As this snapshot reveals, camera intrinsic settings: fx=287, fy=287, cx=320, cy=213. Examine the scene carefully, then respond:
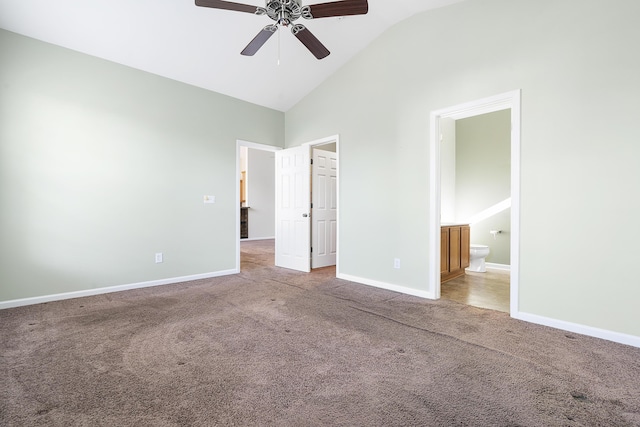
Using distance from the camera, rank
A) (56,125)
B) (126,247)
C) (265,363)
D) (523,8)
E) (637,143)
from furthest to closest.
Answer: (126,247) < (56,125) < (523,8) < (637,143) < (265,363)

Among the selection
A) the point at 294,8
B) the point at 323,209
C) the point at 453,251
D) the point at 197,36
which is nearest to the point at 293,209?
the point at 323,209

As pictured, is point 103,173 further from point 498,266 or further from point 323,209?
point 498,266

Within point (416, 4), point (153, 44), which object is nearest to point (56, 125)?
point (153, 44)

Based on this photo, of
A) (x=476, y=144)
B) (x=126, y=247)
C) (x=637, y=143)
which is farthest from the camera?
(x=476, y=144)

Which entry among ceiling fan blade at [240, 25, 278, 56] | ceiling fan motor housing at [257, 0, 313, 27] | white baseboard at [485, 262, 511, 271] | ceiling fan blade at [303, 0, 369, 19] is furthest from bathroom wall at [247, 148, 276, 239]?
ceiling fan blade at [303, 0, 369, 19]

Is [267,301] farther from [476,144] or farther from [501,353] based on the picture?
[476,144]

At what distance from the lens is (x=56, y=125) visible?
3.25m

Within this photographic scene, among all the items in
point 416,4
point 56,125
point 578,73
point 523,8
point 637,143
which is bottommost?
point 637,143

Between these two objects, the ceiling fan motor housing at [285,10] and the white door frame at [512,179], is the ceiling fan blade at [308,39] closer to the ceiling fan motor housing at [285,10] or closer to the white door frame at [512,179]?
the ceiling fan motor housing at [285,10]

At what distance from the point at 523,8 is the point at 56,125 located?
5022 millimetres

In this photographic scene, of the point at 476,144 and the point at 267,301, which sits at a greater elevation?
the point at 476,144

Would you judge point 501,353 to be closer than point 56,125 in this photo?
Yes

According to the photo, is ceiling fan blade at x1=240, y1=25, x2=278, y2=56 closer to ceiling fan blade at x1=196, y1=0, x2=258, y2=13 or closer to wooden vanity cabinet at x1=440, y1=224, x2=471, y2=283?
ceiling fan blade at x1=196, y1=0, x2=258, y2=13

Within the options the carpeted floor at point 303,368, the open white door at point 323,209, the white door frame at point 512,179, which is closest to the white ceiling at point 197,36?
the white door frame at point 512,179
